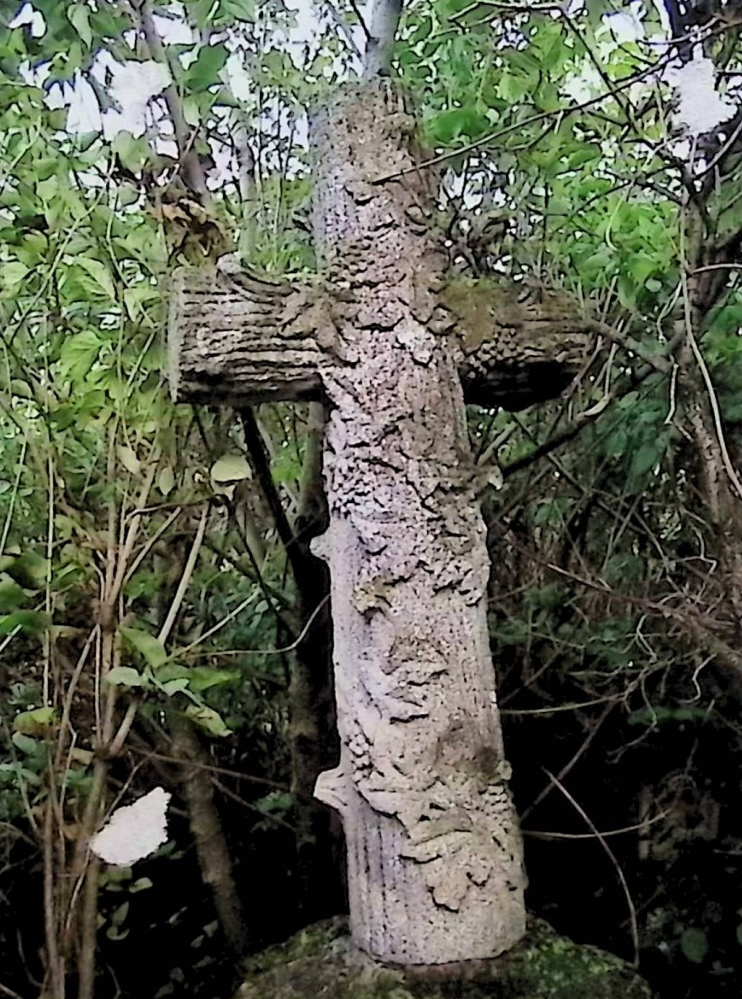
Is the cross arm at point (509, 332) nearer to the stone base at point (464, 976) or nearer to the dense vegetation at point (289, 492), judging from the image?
the dense vegetation at point (289, 492)

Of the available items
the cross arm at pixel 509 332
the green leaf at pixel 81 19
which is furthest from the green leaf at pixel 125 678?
the green leaf at pixel 81 19

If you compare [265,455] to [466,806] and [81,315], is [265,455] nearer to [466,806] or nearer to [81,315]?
[81,315]

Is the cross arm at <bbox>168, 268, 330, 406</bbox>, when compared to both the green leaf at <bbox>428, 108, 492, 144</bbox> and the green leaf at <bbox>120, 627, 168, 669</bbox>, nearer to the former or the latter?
the green leaf at <bbox>120, 627, 168, 669</bbox>

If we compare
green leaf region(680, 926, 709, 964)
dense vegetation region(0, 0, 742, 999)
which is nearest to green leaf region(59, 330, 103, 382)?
dense vegetation region(0, 0, 742, 999)

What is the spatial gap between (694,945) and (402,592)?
0.71 meters

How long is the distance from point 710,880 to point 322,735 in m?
0.57

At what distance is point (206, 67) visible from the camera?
117cm

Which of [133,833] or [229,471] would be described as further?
[229,471]

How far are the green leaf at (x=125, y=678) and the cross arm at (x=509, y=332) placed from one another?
0.44 metres

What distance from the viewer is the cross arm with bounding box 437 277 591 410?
1.02 metres

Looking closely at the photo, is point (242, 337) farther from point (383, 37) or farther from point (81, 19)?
point (383, 37)

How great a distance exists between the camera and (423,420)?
0.98 meters

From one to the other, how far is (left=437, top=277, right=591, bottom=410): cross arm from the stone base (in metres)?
0.56

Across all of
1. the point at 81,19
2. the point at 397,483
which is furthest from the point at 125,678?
the point at 81,19
